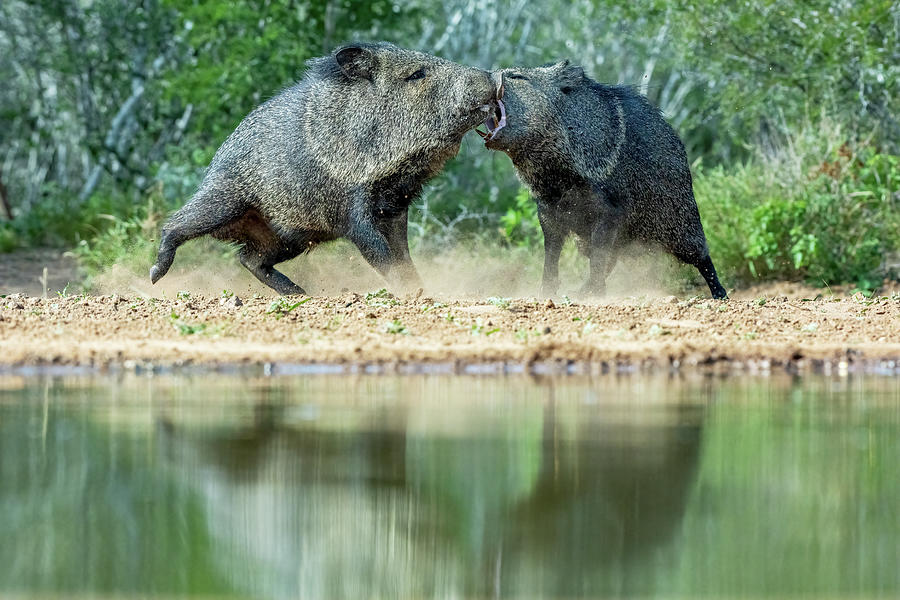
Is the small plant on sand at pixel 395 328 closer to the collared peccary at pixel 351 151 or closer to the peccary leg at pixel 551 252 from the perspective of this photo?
the collared peccary at pixel 351 151

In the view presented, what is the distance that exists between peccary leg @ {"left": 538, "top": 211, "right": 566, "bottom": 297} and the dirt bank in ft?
3.02

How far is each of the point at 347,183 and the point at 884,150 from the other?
20.5 feet

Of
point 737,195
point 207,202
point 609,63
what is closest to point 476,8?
point 609,63

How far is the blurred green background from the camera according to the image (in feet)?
37.5

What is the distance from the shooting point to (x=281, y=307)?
757 cm

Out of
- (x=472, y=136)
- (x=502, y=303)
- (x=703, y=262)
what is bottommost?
(x=502, y=303)

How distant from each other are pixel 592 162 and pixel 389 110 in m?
1.39

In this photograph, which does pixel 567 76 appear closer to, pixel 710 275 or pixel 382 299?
pixel 710 275

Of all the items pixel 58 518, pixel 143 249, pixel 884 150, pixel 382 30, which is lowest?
pixel 58 518

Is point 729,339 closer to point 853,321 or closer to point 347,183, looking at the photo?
point 853,321

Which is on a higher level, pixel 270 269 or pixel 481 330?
pixel 270 269

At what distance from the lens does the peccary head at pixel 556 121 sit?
8.69 meters

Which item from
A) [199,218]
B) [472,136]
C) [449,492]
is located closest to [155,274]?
[199,218]

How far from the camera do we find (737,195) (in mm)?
12070
